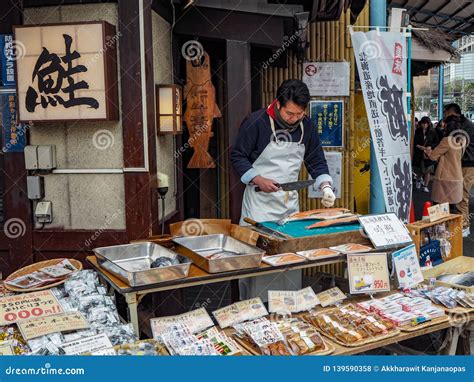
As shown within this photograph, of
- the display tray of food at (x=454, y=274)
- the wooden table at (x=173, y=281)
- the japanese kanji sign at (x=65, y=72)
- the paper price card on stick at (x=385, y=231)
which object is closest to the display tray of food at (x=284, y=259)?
the wooden table at (x=173, y=281)

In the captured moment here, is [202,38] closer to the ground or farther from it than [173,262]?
farther from it

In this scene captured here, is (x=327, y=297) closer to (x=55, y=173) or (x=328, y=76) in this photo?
(x=55, y=173)

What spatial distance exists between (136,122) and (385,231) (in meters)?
2.54

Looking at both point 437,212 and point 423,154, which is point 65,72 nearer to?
point 437,212

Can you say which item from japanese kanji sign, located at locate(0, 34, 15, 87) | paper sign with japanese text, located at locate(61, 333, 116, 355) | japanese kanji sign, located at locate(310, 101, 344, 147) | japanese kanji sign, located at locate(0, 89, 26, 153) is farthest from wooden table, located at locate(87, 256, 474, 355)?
japanese kanji sign, located at locate(310, 101, 344, 147)

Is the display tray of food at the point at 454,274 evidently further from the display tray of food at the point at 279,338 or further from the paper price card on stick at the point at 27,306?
the paper price card on stick at the point at 27,306

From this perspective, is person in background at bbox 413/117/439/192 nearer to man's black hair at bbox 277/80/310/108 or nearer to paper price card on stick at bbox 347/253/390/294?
man's black hair at bbox 277/80/310/108

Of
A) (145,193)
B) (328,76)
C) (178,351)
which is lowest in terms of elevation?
(178,351)

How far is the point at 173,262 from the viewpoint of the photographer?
377 cm

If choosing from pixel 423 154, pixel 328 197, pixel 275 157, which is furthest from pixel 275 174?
pixel 423 154

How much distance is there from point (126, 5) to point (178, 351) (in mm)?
3265

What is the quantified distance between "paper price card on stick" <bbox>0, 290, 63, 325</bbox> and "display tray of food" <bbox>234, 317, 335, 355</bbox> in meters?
1.31

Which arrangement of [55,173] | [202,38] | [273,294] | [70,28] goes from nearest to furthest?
1. [273,294]
2. [70,28]
3. [55,173]
4. [202,38]
